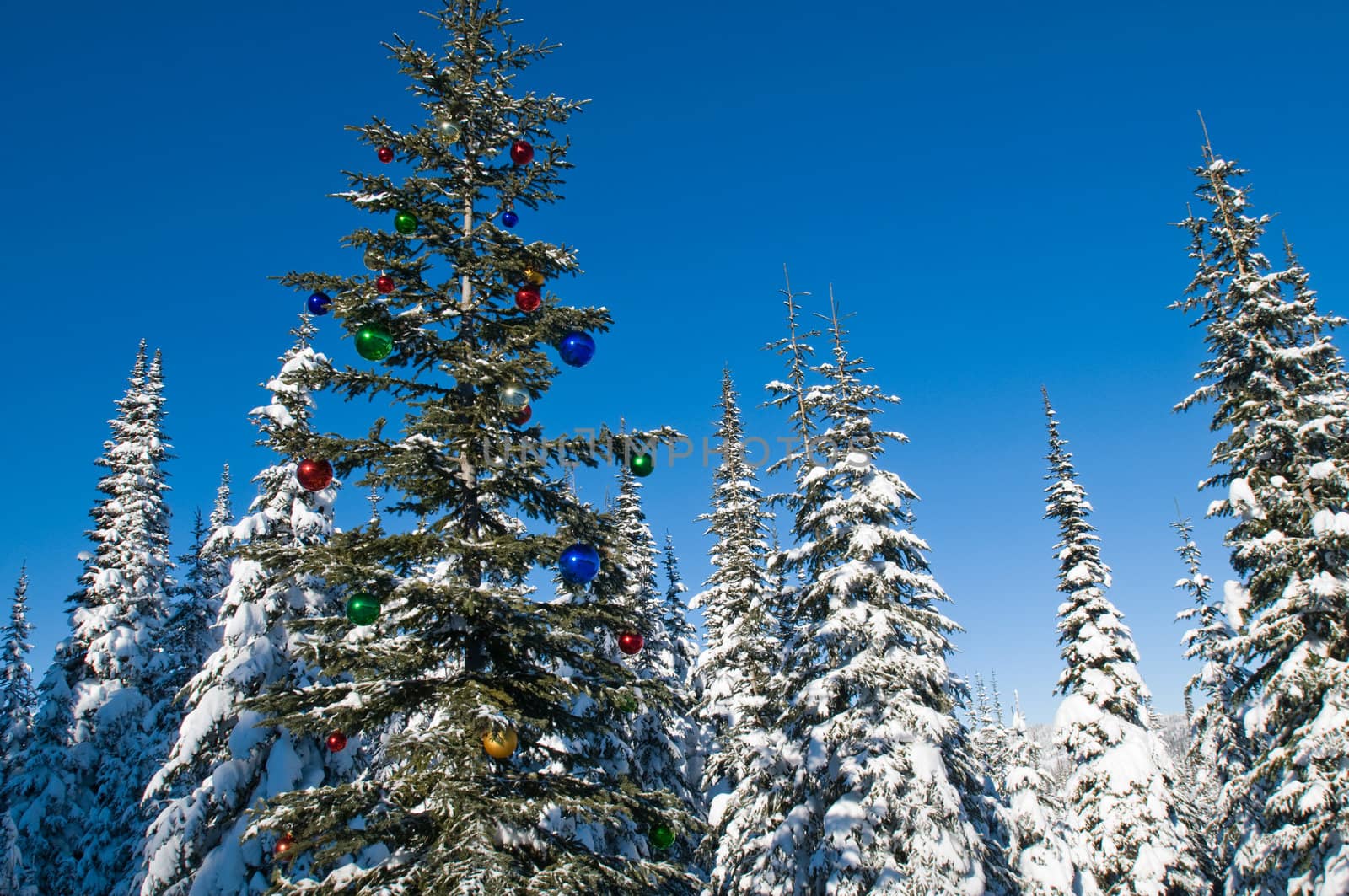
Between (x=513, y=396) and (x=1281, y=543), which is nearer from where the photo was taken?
(x=513, y=396)

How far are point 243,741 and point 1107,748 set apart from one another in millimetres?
24924

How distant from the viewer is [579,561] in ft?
25.7

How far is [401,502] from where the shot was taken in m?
8.88

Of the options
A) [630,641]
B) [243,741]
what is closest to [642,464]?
[630,641]

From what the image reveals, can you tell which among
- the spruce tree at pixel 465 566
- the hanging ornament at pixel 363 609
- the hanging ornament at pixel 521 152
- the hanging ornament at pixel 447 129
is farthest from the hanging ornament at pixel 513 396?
the hanging ornament at pixel 447 129

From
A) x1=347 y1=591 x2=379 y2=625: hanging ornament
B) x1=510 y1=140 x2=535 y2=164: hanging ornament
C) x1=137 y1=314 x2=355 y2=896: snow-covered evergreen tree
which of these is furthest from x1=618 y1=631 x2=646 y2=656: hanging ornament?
x1=137 y1=314 x2=355 y2=896: snow-covered evergreen tree

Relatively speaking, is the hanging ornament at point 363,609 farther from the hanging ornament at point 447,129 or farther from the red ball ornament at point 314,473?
the hanging ornament at point 447,129

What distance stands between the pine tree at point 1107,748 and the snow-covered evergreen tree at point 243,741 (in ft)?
73.1

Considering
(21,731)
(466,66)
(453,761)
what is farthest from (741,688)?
(21,731)

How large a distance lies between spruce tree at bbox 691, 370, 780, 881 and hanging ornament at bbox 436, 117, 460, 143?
11.8 meters

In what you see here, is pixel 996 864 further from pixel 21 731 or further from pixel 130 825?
pixel 21 731

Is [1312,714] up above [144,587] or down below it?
below

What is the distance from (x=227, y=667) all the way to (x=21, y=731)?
1291 inches

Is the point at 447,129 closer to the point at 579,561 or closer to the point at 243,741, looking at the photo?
the point at 579,561
